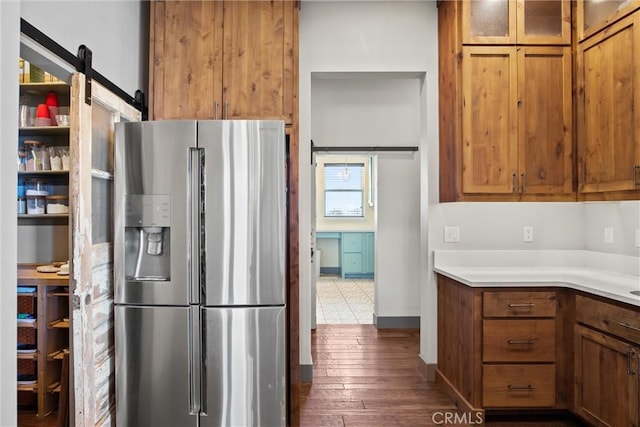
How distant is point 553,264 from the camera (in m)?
2.92

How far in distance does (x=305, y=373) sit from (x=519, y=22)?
9.77ft

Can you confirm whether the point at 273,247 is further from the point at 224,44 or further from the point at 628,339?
the point at 628,339

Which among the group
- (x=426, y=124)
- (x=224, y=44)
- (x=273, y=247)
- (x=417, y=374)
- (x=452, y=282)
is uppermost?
(x=224, y=44)

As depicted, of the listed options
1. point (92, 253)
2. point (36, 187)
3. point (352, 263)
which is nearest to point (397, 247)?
point (92, 253)

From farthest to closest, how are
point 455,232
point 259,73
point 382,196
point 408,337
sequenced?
point 382,196 < point 408,337 < point 455,232 < point 259,73

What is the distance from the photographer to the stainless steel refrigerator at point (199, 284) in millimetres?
2055

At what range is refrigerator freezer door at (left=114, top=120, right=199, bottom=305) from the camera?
2.06 meters

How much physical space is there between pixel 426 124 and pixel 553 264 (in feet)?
4.72

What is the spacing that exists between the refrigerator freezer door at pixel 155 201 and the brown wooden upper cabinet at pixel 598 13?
2.54 metres

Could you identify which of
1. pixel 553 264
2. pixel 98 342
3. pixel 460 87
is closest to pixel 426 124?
pixel 460 87

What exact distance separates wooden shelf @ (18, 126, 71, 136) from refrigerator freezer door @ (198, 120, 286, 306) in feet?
4.04

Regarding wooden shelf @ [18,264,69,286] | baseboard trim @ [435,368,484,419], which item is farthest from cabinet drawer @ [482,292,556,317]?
wooden shelf @ [18,264,69,286]

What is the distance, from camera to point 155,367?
6.77ft

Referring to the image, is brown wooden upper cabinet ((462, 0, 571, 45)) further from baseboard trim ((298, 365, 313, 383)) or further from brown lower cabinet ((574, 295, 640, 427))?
baseboard trim ((298, 365, 313, 383))
